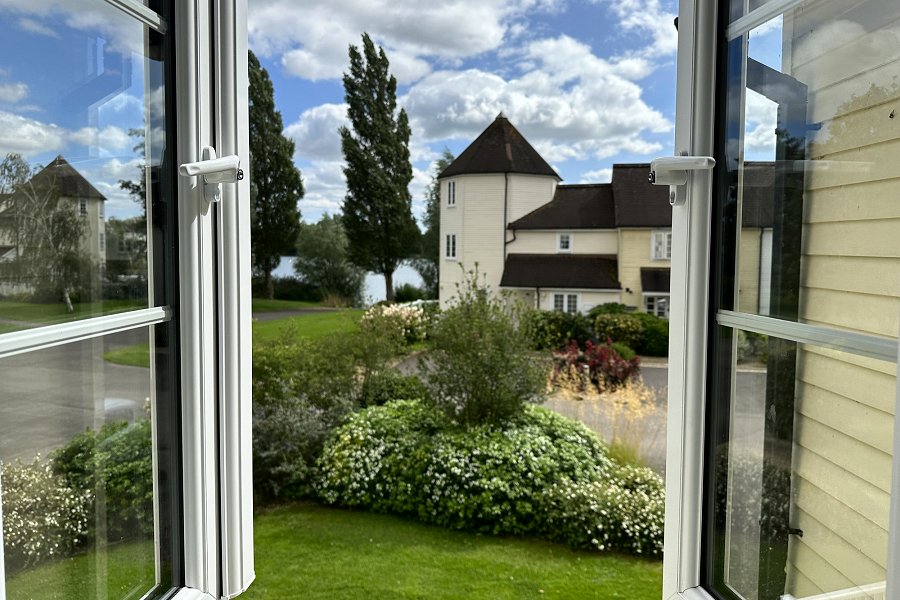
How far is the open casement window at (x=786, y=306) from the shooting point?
69cm

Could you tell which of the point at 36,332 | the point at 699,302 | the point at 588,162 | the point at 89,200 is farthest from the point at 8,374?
the point at 588,162

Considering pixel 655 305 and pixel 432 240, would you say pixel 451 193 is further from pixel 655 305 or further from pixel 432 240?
pixel 655 305

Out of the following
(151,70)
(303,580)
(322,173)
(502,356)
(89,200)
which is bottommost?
(303,580)

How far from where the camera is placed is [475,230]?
851 cm

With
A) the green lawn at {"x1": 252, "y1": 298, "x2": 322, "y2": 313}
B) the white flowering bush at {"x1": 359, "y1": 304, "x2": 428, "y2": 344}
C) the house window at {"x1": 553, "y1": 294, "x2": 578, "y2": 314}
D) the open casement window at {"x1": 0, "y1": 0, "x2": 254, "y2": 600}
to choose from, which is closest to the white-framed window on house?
the house window at {"x1": 553, "y1": 294, "x2": 578, "y2": 314}

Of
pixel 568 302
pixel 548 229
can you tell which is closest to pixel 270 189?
pixel 548 229

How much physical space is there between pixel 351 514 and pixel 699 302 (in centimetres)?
315

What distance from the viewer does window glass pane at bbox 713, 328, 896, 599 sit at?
69 cm

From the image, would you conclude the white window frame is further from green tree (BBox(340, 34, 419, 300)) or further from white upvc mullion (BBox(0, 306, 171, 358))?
white upvc mullion (BBox(0, 306, 171, 358))

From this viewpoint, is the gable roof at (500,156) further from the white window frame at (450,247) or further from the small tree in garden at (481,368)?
the small tree in garden at (481,368)

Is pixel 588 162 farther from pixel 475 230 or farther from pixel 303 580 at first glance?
pixel 303 580

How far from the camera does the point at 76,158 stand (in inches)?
32.3

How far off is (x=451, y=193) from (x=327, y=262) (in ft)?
6.82

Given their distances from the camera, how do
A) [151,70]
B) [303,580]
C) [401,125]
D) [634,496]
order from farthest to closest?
[401,125]
[634,496]
[303,580]
[151,70]
